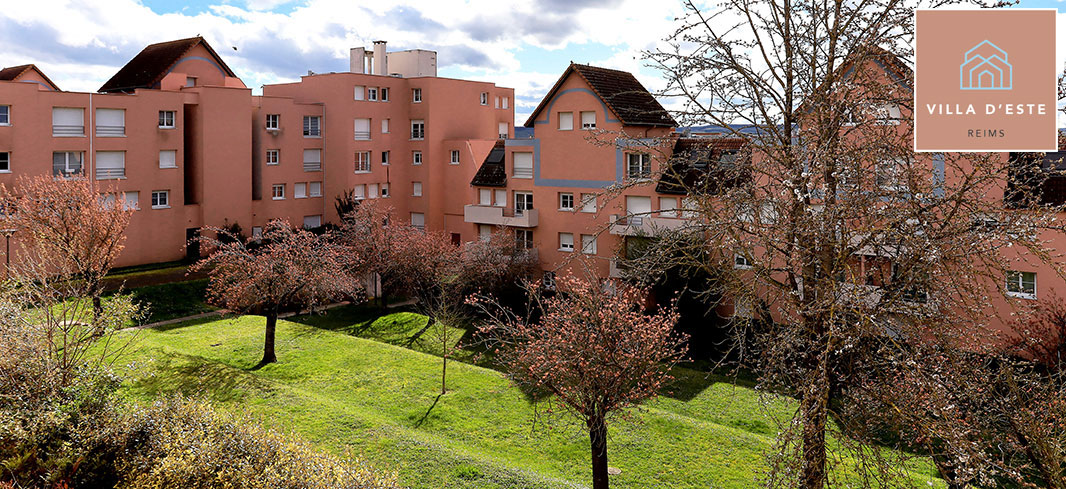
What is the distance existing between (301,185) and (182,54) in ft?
34.3

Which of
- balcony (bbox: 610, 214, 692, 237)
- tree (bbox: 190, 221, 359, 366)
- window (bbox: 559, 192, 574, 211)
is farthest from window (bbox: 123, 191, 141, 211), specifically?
balcony (bbox: 610, 214, 692, 237)

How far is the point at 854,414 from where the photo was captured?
1009 cm

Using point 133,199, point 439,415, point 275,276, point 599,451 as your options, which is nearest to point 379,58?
point 133,199

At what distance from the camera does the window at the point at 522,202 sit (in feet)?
143

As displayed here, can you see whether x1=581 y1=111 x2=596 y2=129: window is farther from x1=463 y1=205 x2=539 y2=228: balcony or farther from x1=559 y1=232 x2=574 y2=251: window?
x1=559 y1=232 x2=574 y2=251: window

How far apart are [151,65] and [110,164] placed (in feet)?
32.7

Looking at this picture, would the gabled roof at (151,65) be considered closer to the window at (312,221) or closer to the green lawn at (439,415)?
the window at (312,221)

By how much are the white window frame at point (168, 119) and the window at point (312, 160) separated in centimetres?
846

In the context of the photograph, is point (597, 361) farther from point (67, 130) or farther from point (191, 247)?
point (191, 247)

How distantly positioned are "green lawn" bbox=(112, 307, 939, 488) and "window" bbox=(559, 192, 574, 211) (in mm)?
13495

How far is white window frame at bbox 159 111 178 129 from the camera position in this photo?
4391 cm

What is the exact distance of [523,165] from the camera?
4375cm

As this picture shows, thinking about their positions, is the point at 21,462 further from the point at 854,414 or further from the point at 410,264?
the point at 410,264

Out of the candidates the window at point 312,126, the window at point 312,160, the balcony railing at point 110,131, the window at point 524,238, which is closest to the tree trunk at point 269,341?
the window at point 524,238
